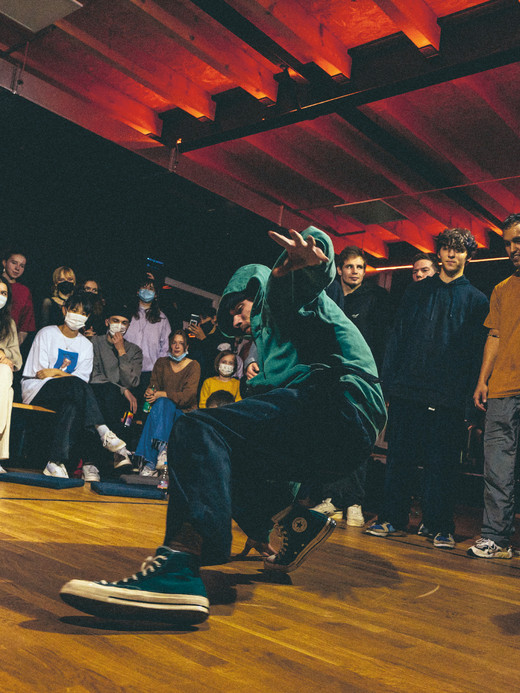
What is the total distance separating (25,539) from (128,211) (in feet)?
17.2

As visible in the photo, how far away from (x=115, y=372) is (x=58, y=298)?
760 millimetres

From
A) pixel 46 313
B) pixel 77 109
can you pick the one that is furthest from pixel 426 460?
pixel 77 109

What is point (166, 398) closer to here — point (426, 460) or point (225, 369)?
point (225, 369)

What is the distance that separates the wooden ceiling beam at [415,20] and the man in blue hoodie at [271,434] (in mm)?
2716

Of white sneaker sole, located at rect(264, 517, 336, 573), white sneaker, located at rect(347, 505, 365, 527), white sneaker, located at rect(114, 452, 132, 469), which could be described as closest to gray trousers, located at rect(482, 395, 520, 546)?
white sneaker, located at rect(347, 505, 365, 527)

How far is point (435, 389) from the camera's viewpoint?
2834 mm

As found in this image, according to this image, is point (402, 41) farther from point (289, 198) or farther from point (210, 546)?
point (210, 546)

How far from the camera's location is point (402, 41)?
4.10 meters

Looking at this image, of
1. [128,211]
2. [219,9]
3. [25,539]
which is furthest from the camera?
[128,211]

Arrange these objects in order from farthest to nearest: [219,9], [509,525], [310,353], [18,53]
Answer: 1. [18,53]
2. [219,9]
3. [509,525]
4. [310,353]

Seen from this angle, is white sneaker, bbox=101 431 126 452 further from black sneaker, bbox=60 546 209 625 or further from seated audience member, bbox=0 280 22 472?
black sneaker, bbox=60 546 209 625

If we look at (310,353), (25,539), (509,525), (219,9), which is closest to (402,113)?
(219,9)

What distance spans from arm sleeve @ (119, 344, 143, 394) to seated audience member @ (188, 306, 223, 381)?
64 cm

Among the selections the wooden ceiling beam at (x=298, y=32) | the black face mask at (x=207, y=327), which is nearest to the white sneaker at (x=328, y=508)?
the wooden ceiling beam at (x=298, y=32)
